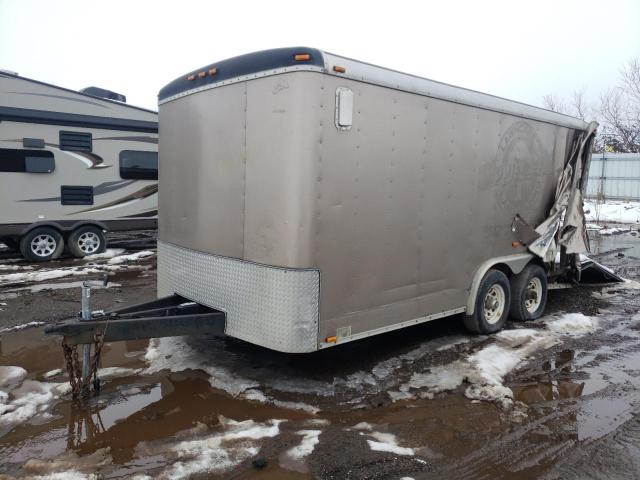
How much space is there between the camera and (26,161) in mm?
10992

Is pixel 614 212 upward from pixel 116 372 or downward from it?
upward

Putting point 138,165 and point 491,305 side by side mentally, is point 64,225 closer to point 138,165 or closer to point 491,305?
point 138,165

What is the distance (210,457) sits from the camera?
143 inches

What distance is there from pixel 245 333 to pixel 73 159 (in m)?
8.84

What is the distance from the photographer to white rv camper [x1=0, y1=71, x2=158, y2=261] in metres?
10.9

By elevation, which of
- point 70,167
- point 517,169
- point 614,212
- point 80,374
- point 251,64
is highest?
point 251,64

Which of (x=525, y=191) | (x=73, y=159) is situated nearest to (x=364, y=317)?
(x=525, y=191)

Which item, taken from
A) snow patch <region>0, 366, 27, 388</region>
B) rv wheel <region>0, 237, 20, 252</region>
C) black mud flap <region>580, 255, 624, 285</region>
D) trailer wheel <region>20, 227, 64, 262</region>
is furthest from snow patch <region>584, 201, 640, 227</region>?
snow patch <region>0, 366, 27, 388</region>

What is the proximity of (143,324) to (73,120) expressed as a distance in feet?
28.2

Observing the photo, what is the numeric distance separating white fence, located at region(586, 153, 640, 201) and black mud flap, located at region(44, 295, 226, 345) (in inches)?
1020

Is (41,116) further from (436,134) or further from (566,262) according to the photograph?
(566,262)

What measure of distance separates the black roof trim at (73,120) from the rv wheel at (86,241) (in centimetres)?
235

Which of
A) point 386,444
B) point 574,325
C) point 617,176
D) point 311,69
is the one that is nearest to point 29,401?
point 386,444

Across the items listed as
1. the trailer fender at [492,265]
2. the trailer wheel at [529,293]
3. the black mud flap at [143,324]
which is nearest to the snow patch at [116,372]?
the black mud flap at [143,324]
